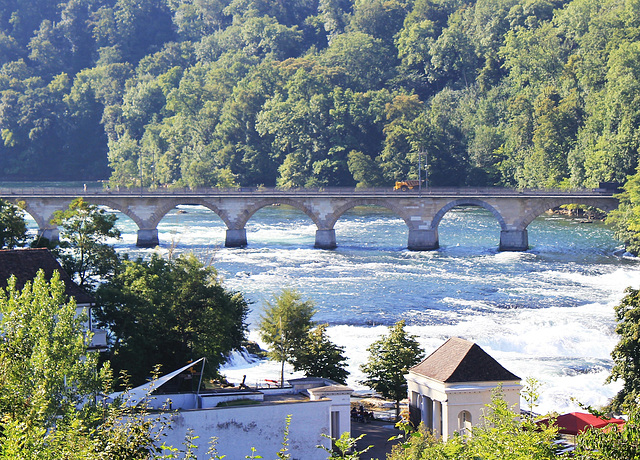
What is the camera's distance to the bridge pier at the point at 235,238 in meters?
87.4

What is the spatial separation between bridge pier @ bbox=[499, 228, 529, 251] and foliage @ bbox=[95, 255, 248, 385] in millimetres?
45466

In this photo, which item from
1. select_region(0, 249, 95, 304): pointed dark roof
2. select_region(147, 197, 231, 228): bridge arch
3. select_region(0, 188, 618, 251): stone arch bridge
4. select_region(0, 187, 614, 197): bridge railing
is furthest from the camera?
select_region(147, 197, 231, 228): bridge arch

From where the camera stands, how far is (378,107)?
134 meters

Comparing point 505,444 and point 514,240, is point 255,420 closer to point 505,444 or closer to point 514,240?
point 505,444

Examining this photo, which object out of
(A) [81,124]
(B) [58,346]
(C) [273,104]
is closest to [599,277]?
(B) [58,346]

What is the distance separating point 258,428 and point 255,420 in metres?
0.25

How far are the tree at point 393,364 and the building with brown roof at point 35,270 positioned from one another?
11.1 meters

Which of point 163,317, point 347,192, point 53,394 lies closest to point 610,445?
point 53,394

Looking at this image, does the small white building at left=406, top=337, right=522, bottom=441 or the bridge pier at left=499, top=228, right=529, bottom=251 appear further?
the bridge pier at left=499, top=228, right=529, bottom=251

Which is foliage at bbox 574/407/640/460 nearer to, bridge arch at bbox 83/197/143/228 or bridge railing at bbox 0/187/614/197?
bridge railing at bbox 0/187/614/197

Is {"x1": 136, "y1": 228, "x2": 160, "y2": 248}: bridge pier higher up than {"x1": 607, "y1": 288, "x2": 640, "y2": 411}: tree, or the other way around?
{"x1": 136, "y1": 228, "x2": 160, "y2": 248}: bridge pier

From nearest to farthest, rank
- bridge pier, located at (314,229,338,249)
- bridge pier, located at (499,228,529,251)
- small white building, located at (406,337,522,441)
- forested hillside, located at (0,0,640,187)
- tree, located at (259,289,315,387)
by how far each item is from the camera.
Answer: small white building, located at (406,337,522,441), tree, located at (259,289,315,387), bridge pier, located at (499,228,529,251), bridge pier, located at (314,229,338,249), forested hillside, located at (0,0,640,187)

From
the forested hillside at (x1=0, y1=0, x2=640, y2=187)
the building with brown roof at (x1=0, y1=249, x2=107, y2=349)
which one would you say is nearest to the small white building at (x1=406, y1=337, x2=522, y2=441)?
the building with brown roof at (x1=0, y1=249, x2=107, y2=349)

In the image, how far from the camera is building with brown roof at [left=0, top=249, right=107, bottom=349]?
107 ft
